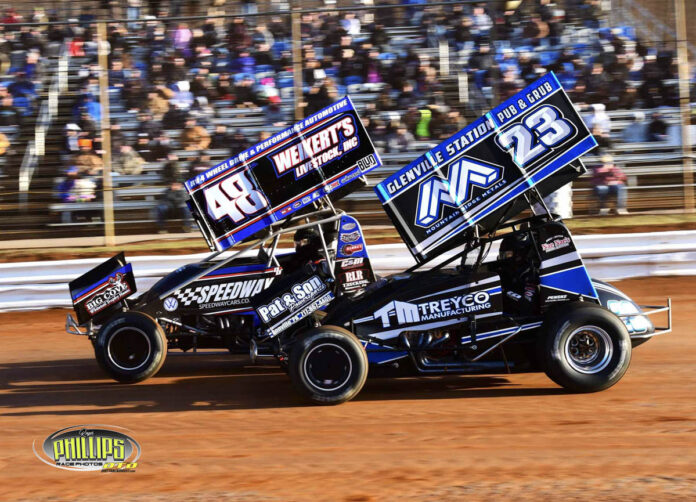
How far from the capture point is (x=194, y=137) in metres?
13.3

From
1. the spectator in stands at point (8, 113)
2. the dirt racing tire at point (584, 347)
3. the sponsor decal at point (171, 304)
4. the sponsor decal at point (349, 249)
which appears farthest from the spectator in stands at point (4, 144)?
the dirt racing tire at point (584, 347)

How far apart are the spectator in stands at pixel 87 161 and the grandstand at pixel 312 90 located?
0.07 ft

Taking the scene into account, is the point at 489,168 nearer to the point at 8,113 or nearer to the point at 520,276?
the point at 520,276

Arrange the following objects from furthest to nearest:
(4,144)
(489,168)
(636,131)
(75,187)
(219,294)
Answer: (4,144) < (636,131) < (75,187) < (219,294) < (489,168)

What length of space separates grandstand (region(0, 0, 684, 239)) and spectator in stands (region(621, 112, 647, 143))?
0.02m

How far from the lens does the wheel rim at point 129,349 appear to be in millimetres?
7637

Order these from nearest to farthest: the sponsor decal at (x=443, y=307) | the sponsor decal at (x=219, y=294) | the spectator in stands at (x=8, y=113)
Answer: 1. the sponsor decal at (x=443, y=307)
2. the sponsor decal at (x=219, y=294)
3. the spectator in stands at (x=8, y=113)

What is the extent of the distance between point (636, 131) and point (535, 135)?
287 inches

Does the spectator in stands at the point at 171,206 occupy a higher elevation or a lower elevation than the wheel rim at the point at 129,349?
higher

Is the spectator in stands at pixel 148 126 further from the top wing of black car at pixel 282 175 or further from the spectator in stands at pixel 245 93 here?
the top wing of black car at pixel 282 175

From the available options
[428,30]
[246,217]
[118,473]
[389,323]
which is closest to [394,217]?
[389,323]

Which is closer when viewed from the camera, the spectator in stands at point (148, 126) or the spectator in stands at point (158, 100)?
the spectator in stands at point (148, 126)

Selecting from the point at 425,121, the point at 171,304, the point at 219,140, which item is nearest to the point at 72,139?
the point at 219,140

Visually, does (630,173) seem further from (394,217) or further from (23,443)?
(23,443)
